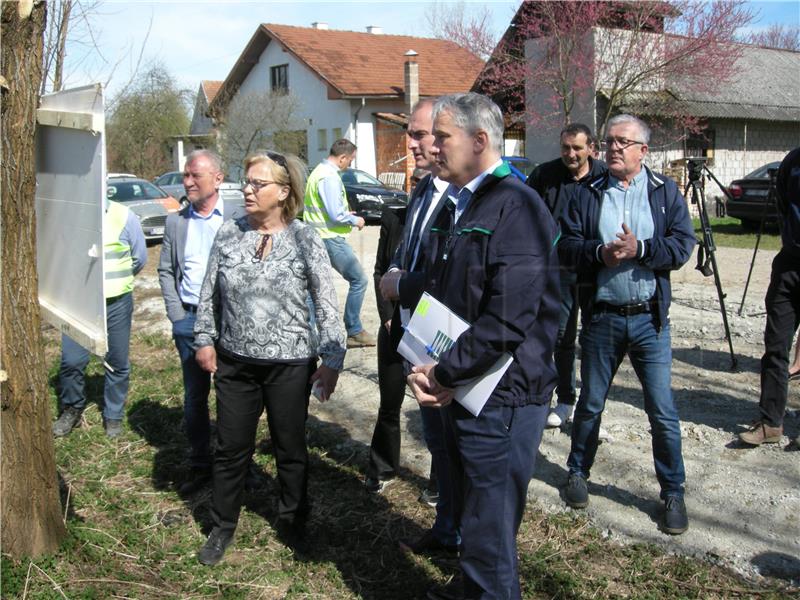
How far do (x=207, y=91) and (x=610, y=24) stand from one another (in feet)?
111

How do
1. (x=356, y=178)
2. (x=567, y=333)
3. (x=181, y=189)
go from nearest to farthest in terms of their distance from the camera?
(x=567, y=333) < (x=181, y=189) < (x=356, y=178)

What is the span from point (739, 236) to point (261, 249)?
14.9 meters

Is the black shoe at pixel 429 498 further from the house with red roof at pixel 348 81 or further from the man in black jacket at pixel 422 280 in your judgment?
the house with red roof at pixel 348 81

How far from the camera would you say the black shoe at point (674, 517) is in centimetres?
393

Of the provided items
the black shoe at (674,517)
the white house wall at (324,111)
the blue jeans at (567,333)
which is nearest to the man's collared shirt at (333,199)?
the blue jeans at (567,333)

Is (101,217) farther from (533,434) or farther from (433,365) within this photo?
(533,434)

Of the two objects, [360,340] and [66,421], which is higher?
[360,340]

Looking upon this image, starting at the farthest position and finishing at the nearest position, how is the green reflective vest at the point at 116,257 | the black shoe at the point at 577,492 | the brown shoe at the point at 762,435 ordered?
1. the green reflective vest at the point at 116,257
2. the brown shoe at the point at 762,435
3. the black shoe at the point at 577,492

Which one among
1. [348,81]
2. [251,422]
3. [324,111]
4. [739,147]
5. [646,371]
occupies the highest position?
[348,81]

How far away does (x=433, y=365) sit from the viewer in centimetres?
280

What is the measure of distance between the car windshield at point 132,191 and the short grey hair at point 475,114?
16.5 metres

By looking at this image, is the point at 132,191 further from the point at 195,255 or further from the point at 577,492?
the point at 577,492

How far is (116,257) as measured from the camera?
549cm

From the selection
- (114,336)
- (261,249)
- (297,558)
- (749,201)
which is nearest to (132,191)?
(114,336)
